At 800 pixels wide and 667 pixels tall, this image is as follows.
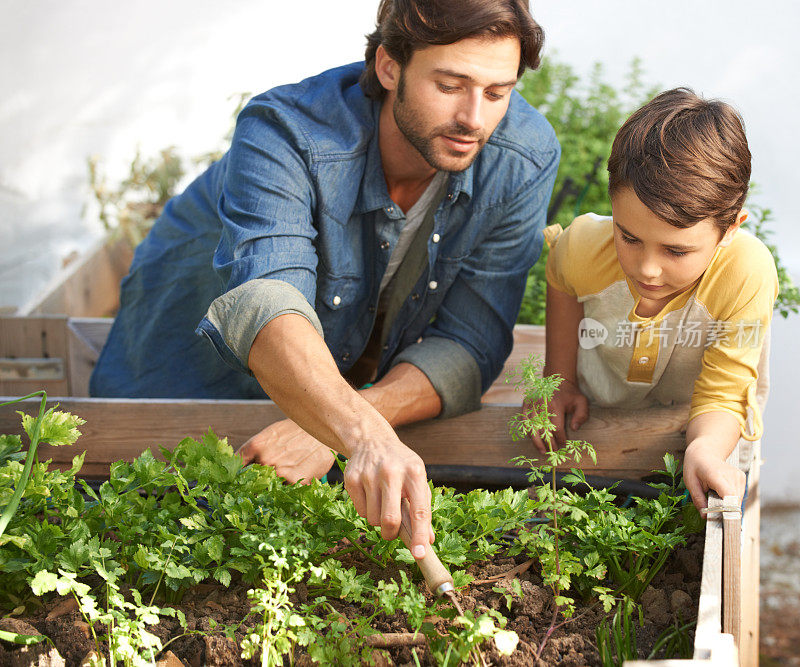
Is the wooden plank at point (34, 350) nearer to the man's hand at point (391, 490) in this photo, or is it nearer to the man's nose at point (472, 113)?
the man's nose at point (472, 113)

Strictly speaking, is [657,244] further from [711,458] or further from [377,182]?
[377,182]

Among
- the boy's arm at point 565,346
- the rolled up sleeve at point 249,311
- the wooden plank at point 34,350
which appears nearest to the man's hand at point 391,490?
the rolled up sleeve at point 249,311

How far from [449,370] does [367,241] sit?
1.32ft

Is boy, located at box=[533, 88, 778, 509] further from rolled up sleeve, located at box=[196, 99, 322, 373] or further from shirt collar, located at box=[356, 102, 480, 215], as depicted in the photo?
rolled up sleeve, located at box=[196, 99, 322, 373]

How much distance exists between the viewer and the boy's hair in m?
1.58

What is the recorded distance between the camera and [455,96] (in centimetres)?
189

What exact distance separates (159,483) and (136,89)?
441cm

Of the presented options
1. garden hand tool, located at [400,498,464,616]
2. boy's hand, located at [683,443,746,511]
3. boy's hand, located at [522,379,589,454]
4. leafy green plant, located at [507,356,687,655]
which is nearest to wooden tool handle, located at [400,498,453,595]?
garden hand tool, located at [400,498,464,616]

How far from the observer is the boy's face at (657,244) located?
1610 millimetres

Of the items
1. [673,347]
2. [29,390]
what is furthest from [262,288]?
[29,390]

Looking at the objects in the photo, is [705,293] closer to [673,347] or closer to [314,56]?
[673,347]

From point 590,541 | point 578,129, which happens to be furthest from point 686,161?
point 578,129

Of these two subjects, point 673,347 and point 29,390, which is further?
point 29,390

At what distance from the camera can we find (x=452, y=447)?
2.02 metres
